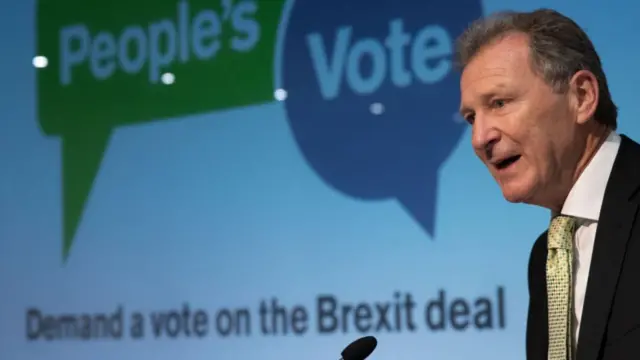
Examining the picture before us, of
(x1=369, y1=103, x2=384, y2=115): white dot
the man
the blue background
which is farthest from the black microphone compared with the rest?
(x1=369, y1=103, x2=384, y2=115): white dot

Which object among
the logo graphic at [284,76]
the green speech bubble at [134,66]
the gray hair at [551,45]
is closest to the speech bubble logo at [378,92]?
the logo graphic at [284,76]

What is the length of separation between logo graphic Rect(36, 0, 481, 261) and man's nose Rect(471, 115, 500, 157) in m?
1.11

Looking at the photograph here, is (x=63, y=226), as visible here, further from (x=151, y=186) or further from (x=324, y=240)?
(x=324, y=240)

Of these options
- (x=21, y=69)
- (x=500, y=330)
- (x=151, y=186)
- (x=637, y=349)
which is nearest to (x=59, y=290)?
(x=151, y=186)

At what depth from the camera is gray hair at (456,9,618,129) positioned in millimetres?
2059

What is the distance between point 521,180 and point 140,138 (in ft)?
6.52

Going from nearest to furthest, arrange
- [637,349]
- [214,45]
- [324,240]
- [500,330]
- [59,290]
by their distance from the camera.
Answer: [637,349] → [500,330] → [324,240] → [214,45] → [59,290]

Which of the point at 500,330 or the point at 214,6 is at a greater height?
the point at 214,6

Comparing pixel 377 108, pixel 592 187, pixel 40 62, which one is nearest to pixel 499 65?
pixel 592 187

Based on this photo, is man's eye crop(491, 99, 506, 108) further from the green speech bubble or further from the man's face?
the green speech bubble

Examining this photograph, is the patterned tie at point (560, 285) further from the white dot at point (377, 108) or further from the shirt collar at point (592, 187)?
the white dot at point (377, 108)

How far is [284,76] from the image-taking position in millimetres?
3498

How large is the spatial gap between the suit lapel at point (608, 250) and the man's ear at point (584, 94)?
0.36 ft

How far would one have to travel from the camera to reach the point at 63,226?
3896mm
